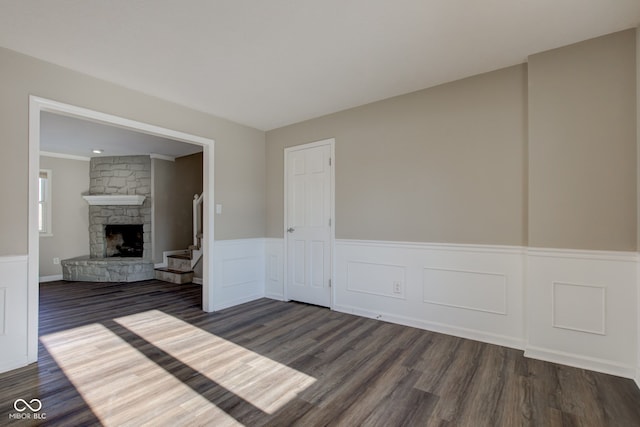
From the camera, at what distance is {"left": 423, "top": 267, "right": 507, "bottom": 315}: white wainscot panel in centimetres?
268

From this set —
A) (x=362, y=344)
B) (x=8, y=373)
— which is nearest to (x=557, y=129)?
(x=362, y=344)

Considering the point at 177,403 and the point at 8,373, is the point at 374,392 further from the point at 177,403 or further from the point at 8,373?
the point at 8,373

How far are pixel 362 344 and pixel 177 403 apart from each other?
1.54m

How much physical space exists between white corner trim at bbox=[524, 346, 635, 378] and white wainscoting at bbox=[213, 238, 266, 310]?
10.6 feet

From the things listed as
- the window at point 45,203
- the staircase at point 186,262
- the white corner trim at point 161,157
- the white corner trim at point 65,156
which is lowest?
the staircase at point 186,262

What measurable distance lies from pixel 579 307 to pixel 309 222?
281 centimetres

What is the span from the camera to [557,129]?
2361 mm

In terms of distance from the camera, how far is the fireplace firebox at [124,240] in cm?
625

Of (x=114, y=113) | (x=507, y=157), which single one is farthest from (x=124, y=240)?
(x=507, y=157)

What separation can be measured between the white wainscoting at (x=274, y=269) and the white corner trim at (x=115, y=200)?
342cm

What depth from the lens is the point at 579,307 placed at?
229cm

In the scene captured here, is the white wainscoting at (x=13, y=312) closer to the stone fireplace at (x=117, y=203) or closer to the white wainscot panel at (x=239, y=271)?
the white wainscot panel at (x=239, y=271)

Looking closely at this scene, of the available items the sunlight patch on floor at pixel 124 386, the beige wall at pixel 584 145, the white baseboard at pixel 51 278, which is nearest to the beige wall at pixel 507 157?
the beige wall at pixel 584 145

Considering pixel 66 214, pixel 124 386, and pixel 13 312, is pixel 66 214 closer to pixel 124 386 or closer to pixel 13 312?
pixel 13 312
